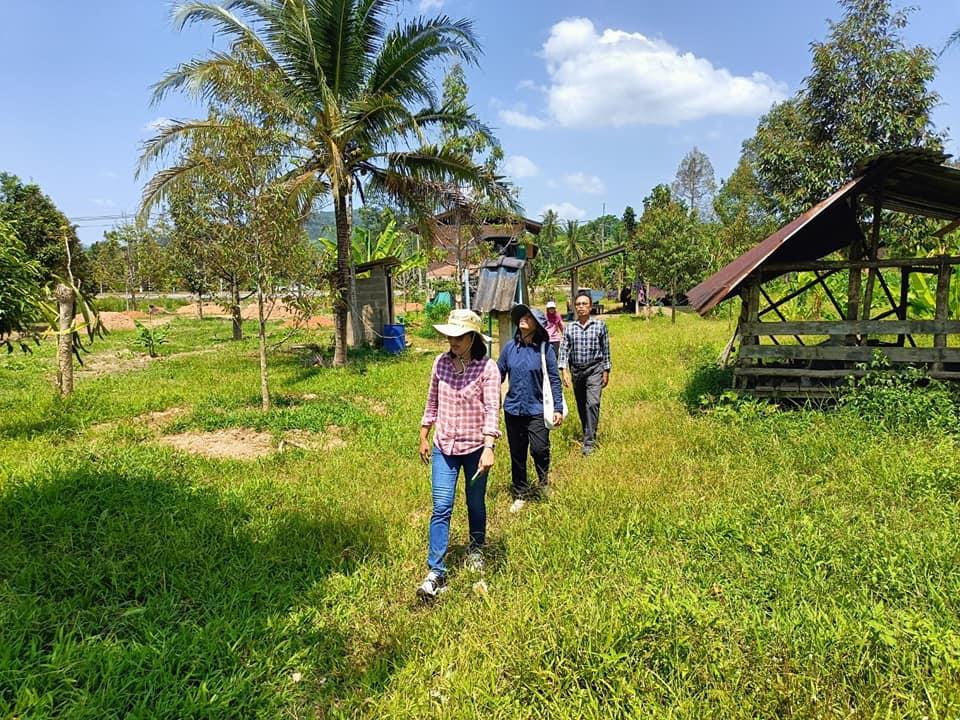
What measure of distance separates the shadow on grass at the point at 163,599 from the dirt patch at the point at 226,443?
114 centimetres

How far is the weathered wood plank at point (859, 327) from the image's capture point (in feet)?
19.0

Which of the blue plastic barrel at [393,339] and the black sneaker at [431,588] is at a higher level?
the blue plastic barrel at [393,339]

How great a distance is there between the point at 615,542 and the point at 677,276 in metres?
22.1

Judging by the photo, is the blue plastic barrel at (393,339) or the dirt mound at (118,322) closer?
the blue plastic barrel at (393,339)

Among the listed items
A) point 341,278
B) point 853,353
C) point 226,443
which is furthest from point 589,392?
point 341,278

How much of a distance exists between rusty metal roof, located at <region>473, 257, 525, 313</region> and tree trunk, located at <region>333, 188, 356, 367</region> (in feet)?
13.0

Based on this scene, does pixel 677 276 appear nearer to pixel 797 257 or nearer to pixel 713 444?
pixel 797 257

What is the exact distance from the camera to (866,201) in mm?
7031

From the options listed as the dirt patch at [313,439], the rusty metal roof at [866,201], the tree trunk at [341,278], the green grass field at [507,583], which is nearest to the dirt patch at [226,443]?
the dirt patch at [313,439]

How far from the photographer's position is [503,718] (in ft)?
7.22

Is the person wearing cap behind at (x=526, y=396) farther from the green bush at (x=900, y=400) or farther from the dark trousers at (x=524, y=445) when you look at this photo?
the green bush at (x=900, y=400)

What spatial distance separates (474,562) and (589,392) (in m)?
2.66

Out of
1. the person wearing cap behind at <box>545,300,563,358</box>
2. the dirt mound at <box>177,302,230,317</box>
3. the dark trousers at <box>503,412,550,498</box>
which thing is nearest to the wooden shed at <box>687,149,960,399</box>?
the person wearing cap behind at <box>545,300,563,358</box>

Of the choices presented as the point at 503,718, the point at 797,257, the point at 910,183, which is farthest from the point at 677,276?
the point at 503,718
